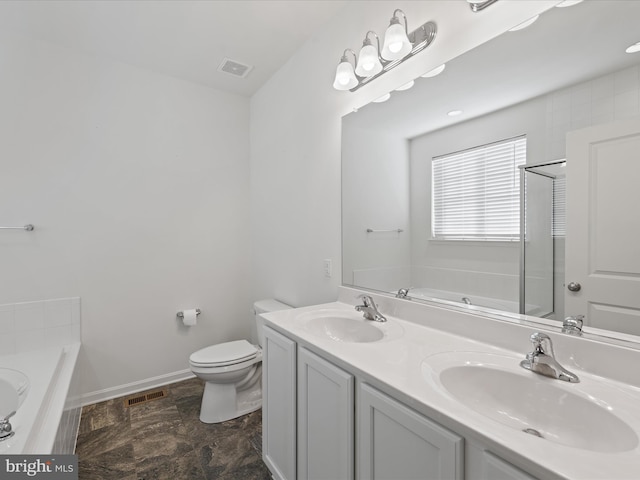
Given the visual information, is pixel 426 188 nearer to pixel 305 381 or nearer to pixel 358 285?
pixel 358 285

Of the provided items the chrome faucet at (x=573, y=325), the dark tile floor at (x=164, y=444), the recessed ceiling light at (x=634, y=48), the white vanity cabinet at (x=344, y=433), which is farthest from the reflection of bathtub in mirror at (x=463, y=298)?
the dark tile floor at (x=164, y=444)

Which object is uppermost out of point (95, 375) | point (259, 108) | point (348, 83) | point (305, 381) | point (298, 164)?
point (259, 108)

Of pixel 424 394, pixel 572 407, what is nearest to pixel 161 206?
pixel 424 394

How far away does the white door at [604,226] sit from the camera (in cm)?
88

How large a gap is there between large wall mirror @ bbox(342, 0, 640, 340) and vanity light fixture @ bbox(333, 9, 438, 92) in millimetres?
149

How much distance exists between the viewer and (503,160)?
1195mm

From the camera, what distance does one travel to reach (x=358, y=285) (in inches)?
72.4

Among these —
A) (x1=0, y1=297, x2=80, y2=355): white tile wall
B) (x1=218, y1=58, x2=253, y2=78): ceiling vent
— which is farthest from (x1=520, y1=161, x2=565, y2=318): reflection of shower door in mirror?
(x1=0, y1=297, x2=80, y2=355): white tile wall

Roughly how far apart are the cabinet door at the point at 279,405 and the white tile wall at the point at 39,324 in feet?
5.23

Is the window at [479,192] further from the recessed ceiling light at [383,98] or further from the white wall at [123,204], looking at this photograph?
the white wall at [123,204]

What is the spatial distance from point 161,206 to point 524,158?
247 cm

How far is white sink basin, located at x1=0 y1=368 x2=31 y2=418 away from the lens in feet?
5.22

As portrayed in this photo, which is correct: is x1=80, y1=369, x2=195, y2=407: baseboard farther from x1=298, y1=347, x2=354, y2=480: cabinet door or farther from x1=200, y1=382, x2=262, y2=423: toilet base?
x1=298, y1=347, x2=354, y2=480: cabinet door

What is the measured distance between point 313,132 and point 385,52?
765 mm
